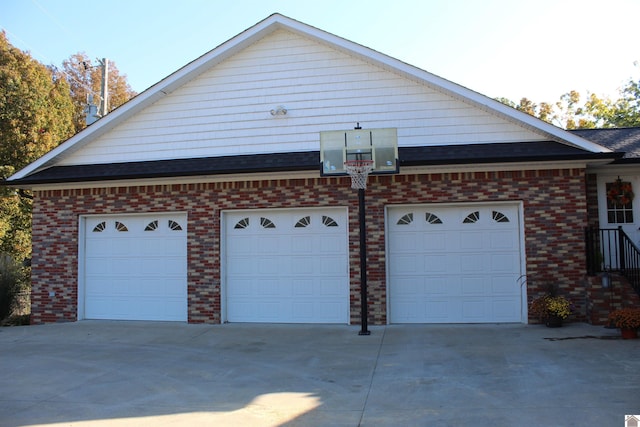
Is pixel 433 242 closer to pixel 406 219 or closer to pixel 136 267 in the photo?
pixel 406 219

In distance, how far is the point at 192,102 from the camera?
41.1 feet

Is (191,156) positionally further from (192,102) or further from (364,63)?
(364,63)

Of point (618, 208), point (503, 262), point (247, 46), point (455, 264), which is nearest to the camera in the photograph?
point (503, 262)

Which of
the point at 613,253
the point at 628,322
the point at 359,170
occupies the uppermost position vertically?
the point at 359,170

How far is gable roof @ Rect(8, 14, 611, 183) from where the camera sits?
425 inches

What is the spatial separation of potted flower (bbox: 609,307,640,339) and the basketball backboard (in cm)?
441

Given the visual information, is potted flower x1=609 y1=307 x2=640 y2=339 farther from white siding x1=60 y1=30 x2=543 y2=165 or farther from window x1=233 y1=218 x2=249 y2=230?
window x1=233 y1=218 x2=249 y2=230

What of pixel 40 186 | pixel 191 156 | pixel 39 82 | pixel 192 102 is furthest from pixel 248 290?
pixel 39 82

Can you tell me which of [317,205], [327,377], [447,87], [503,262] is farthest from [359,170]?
[327,377]

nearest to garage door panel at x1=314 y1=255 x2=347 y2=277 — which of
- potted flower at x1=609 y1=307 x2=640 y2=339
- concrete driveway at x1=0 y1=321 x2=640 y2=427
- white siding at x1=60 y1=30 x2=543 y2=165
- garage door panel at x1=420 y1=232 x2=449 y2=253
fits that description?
concrete driveway at x1=0 y1=321 x2=640 y2=427

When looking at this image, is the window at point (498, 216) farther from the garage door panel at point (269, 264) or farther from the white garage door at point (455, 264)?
the garage door panel at point (269, 264)

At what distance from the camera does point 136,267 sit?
1210 centimetres

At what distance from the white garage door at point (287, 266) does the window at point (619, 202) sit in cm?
557

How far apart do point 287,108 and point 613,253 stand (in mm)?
7610
